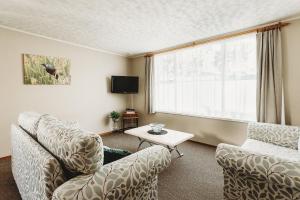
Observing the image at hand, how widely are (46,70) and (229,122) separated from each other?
392 cm

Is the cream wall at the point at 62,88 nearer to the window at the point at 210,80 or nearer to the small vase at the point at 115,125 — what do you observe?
the small vase at the point at 115,125

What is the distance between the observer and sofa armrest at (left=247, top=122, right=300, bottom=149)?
7.27 feet

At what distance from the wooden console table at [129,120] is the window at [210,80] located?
70 centimetres

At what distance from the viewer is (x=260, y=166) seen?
1.11 m

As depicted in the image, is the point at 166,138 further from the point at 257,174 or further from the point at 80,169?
the point at 80,169

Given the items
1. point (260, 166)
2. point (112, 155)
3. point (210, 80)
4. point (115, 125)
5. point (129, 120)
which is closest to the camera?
point (260, 166)

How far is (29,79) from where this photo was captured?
10.2 ft

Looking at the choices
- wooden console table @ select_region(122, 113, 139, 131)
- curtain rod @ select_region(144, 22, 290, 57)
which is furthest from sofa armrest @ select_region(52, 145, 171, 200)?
wooden console table @ select_region(122, 113, 139, 131)

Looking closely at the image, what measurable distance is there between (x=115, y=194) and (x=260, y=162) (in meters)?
1.00

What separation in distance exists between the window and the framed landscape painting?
224cm

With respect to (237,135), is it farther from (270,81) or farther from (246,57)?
(246,57)

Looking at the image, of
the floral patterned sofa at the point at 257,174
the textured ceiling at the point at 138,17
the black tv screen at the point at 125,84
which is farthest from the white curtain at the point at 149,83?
the floral patterned sofa at the point at 257,174

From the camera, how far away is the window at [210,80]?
9.93ft

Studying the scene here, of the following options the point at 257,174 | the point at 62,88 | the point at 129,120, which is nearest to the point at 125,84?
the point at 129,120
